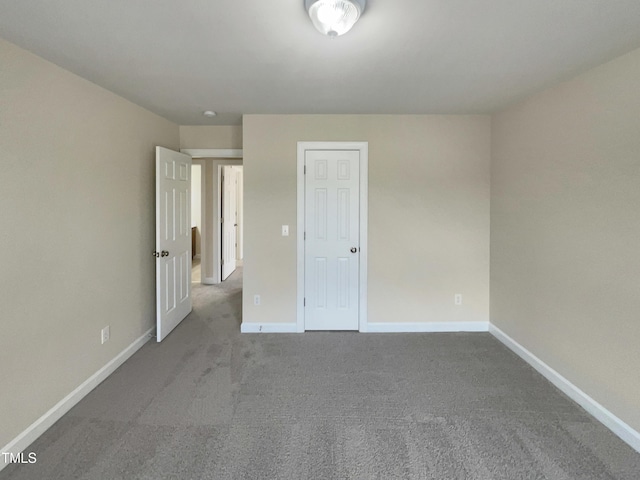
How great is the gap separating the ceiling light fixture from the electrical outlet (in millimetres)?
2618

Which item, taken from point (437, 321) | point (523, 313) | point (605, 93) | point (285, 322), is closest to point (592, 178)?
point (605, 93)

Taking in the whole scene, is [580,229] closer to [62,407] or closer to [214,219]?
[62,407]

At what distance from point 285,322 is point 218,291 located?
2.10 m

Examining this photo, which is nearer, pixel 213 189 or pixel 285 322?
pixel 285 322

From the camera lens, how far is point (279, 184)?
325 cm

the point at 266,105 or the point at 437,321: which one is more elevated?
the point at 266,105

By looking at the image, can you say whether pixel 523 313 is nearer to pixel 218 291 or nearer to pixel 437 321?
pixel 437 321

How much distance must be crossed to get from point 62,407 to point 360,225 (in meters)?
2.74

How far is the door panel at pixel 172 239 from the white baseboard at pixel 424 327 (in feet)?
6.71

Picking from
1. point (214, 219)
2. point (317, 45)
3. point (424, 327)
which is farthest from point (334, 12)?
point (214, 219)

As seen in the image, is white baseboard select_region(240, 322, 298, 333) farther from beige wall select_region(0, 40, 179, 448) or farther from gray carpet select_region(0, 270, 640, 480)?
beige wall select_region(0, 40, 179, 448)

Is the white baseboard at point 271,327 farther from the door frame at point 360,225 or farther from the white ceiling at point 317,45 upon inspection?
the white ceiling at point 317,45

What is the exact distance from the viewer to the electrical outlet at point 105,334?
2454 millimetres

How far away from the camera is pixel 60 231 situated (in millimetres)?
2045
